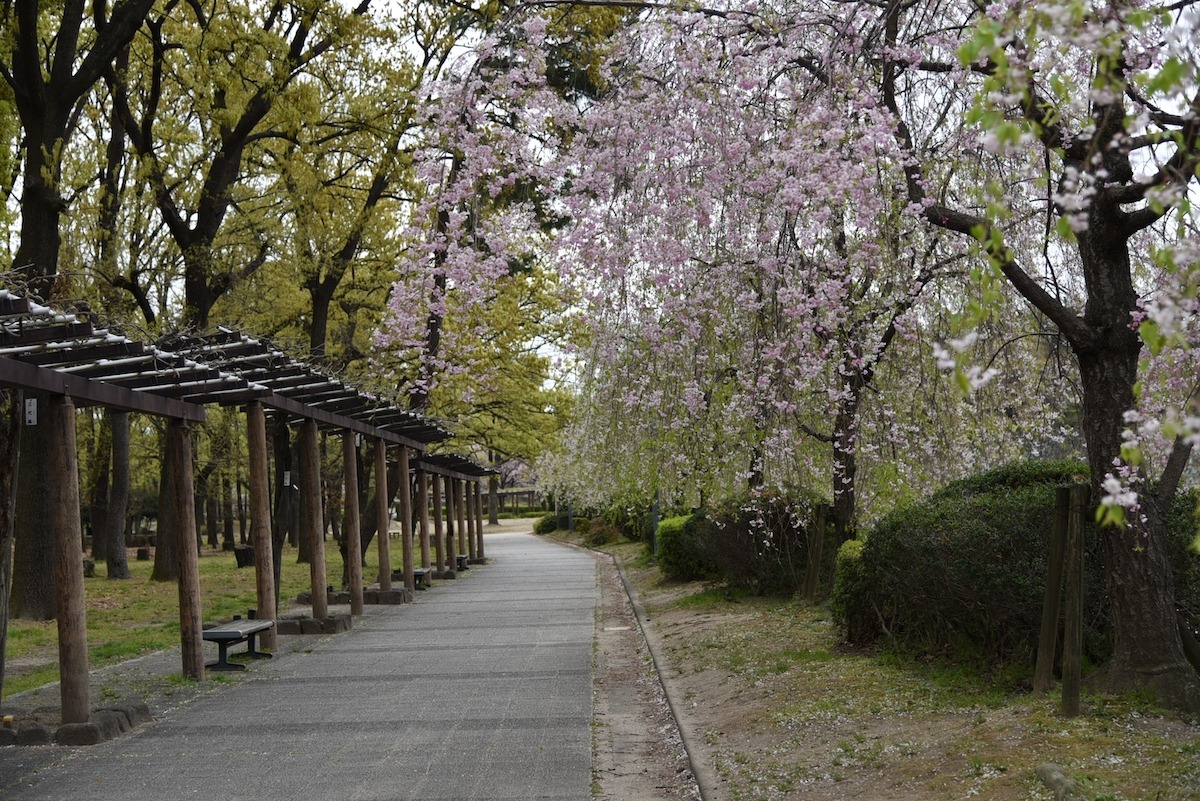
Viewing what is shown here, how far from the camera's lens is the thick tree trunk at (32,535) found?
16516 millimetres

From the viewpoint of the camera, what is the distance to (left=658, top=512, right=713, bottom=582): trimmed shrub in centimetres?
1939

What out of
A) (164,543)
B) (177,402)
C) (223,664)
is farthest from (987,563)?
(164,543)

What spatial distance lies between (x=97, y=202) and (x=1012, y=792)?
69.1 ft

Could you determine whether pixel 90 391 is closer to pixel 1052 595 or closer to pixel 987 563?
pixel 987 563

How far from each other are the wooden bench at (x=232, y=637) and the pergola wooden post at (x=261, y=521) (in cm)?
37

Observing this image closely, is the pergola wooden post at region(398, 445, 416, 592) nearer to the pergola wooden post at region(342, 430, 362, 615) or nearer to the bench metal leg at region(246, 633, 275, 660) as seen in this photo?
the pergola wooden post at region(342, 430, 362, 615)

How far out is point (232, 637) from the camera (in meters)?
11.3

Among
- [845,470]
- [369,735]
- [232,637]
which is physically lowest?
[369,735]

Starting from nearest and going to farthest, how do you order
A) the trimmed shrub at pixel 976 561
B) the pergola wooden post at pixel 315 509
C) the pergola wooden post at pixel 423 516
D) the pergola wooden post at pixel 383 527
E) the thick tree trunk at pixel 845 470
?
1. the trimmed shrub at pixel 976 561
2. the thick tree trunk at pixel 845 470
3. the pergola wooden post at pixel 315 509
4. the pergola wooden post at pixel 383 527
5. the pergola wooden post at pixel 423 516

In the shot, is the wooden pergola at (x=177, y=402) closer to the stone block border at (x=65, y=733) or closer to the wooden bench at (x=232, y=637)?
the stone block border at (x=65, y=733)

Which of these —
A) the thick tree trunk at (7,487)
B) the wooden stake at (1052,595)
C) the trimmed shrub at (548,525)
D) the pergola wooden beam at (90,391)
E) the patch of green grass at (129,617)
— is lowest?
the trimmed shrub at (548,525)

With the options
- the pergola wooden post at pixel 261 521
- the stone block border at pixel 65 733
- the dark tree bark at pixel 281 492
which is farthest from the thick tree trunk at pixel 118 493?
the stone block border at pixel 65 733

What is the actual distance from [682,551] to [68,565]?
13.2m

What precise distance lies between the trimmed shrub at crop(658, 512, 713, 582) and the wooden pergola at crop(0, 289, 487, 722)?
5.49 m
